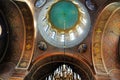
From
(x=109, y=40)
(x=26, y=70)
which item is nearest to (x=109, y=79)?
(x=109, y=40)

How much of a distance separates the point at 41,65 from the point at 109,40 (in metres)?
4.11

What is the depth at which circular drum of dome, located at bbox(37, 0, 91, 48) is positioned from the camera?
51.8ft

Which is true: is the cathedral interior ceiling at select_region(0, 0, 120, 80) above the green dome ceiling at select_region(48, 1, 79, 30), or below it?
below

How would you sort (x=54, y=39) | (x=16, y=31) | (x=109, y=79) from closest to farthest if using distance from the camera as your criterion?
(x=109, y=79) < (x=16, y=31) < (x=54, y=39)

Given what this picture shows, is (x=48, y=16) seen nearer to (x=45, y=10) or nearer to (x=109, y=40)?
(x=45, y=10)

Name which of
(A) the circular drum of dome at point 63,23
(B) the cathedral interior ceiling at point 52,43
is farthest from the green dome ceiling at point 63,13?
(B) the cathedral interior ceiling at point 52,43

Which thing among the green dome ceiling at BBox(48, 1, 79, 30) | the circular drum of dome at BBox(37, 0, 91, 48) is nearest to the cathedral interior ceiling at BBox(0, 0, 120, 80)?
the circular drum of dome at BBox(37, 0, 91, 48)

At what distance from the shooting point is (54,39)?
1620cm

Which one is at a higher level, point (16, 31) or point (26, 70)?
point (16, 31)

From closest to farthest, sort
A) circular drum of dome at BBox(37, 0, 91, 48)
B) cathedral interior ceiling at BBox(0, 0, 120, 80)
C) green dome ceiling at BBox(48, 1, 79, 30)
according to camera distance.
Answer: cathedral interior ceiling at BBox(0, 0, 120, 80)
circular drum of dome at BBox(37, 0, 91, 48)
green dome ceiling at BBox(48, 1, 79, 30)

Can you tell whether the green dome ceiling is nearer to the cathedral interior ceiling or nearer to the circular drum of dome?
the circular drum of dome

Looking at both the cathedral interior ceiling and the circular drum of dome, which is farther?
the circular drum of dome

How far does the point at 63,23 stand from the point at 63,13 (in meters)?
0.72

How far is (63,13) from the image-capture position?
17.6m
